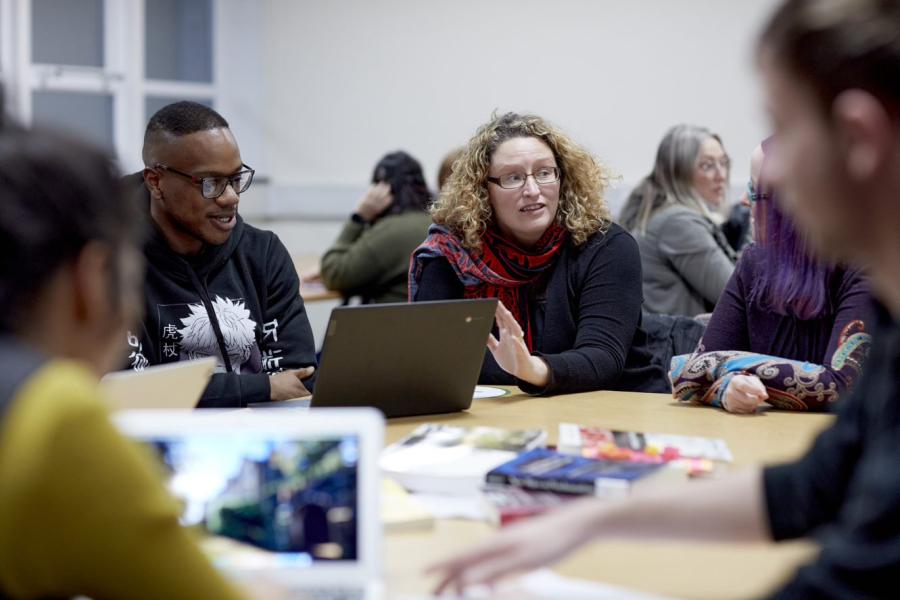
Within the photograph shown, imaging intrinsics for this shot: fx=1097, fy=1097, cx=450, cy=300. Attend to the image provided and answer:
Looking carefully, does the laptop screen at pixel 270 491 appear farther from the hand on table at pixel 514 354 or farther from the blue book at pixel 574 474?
the hand on table at pixel 514 354

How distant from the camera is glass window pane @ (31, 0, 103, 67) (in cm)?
554

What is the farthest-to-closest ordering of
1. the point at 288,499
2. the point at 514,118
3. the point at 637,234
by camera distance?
the point at 637,234, the point at 514,118, the point at 288,499

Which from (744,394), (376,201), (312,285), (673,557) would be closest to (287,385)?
(744,394)

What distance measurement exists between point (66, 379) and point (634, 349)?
2015 mm

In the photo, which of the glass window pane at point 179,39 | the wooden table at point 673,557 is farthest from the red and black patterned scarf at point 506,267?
the glass window pane at point 179,39

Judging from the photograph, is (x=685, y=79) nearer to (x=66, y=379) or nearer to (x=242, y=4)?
(x=242, y=4)

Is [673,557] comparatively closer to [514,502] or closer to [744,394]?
[514,502]

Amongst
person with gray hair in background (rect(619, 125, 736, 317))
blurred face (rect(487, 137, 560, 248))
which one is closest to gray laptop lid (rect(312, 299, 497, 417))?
blurred face (rect(487, 137, 560, 248))

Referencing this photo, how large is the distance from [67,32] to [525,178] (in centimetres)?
381

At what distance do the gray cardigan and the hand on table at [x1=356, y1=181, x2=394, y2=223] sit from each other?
3.89ft

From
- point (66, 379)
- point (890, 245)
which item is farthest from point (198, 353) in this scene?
point (890, 245)

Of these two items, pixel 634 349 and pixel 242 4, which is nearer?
pixel 634 349

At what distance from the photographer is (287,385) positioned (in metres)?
2.46

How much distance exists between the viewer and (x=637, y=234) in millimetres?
4359
